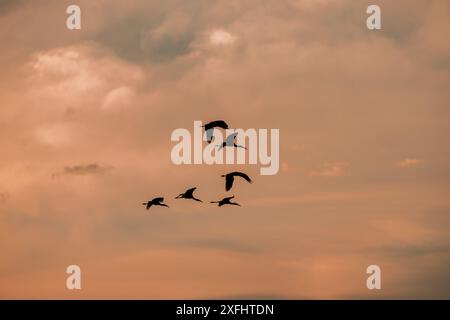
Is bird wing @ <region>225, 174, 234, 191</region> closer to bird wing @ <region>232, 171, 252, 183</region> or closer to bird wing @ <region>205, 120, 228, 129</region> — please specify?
bird wing @ <region>232, 171, 252, 183</region>

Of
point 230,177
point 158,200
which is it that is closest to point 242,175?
point 230,177

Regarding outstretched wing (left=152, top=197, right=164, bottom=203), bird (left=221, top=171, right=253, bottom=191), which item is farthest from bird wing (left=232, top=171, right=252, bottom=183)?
outstretched wing (left=152, top=197, right=164, bottom=203)

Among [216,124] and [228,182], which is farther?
[216,124]

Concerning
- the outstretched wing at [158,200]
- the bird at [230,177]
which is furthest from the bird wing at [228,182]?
the outstretched wing at [158,200]

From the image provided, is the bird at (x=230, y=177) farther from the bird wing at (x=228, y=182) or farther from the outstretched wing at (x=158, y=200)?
the outstretched wing at (x=158, y=200)

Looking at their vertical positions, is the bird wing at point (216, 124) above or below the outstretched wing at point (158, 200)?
above

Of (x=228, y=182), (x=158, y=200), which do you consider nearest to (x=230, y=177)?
(x=228, y=182)

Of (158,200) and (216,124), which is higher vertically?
(216,124)

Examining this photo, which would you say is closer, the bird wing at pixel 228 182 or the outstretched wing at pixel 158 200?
the bird wing at pixel 228 182

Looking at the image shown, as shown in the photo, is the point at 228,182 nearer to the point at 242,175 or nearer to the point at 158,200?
Result: the point at 242,175
